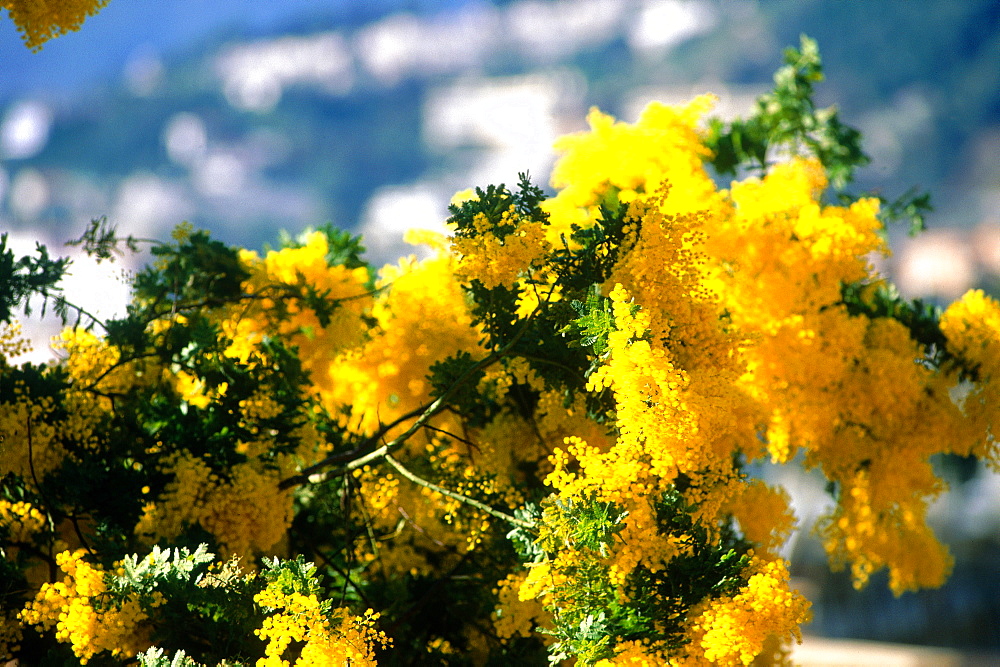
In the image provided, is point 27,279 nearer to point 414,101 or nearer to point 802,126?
point 802,126

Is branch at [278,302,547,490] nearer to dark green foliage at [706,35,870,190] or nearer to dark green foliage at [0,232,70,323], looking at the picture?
dark green foliage at [0,232,70,323]

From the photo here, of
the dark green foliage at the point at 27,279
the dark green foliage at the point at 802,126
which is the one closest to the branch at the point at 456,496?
the dark green foliage at the point at 27,279

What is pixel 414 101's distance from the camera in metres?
120

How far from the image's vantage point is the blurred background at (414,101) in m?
85.9

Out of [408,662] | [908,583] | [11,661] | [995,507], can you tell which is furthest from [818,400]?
[995,507]

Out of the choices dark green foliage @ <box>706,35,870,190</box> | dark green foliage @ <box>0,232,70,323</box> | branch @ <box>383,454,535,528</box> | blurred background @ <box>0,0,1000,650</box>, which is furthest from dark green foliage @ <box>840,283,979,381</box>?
blurred background @ <box>0,0,1000,650</box>

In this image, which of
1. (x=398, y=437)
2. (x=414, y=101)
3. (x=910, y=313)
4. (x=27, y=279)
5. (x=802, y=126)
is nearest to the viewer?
(x=398, y=437)

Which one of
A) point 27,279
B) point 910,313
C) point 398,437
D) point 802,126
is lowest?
point 398,437

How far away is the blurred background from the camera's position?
8588 cm

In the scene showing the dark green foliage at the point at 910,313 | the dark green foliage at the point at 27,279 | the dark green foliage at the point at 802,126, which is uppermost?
the dark green foliage at the point at 802,126

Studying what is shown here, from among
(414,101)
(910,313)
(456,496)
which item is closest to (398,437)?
(456,496)

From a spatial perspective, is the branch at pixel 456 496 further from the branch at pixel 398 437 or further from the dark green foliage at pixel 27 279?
the dark green foliage at pixel 27 279

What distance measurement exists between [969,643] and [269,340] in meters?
10.8

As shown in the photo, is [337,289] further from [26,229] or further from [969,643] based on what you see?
[26,229]
